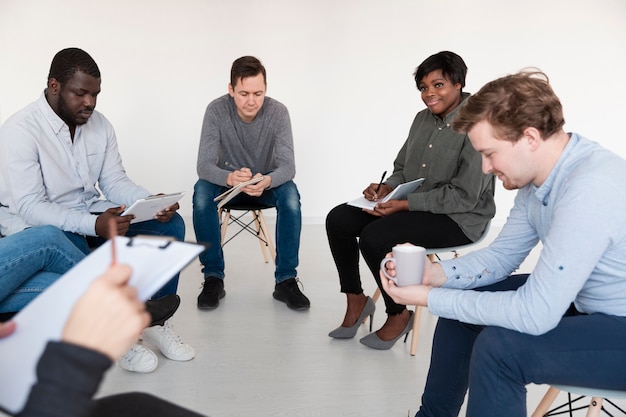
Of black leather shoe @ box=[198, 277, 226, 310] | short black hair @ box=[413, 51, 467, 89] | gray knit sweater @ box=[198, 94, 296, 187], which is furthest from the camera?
gray knit sweater @ box=[198, 94, 296, 187]

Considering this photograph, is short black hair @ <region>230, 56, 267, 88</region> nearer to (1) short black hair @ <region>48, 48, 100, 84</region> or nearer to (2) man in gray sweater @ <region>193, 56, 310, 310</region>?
(2) man in gray sweater @ <region>193, 56, 310, 310</region>

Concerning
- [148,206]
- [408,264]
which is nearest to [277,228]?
Answer: [148,206]

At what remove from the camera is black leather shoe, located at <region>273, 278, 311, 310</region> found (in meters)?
2.90

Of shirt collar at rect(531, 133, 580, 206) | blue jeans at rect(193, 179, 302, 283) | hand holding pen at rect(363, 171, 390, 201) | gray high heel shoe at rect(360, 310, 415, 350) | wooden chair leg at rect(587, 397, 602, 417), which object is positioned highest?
shirt collar at rect(531, 133, 580, 206)

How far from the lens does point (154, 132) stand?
460 cm

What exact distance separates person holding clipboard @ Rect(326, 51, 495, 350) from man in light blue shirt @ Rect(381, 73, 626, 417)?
783 mm

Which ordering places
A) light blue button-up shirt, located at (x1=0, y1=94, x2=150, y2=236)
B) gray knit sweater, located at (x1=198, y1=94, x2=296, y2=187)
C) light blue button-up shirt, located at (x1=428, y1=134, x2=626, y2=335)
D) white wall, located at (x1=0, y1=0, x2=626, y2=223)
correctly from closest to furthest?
light blue button-up shirt, located at (x1=428, y1=134, x2=626, y2=335), light blue button-up shirt, located at (x1=0, y1=94, x2=150, y2=236), gray knit sweater, located at (x1=198, y1=94, x2=296, y2=187), white wall, located at (x1=0, y1=0, x2=626, y2=223)

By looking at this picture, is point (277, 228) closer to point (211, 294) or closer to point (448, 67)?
point (211, 294)

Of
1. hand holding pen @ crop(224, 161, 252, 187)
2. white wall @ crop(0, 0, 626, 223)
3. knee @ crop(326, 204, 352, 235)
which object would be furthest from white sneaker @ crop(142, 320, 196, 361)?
white wall @ crop(0, 0, 626, 223)

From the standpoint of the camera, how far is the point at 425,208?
7.91 ft

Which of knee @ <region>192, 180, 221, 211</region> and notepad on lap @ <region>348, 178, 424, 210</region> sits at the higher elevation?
notepad on lap @ <region>348, 178, 424, 210</region>

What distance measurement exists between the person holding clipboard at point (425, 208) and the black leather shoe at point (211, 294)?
624 millimetres

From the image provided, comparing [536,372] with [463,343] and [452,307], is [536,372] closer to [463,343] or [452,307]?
[452,307]

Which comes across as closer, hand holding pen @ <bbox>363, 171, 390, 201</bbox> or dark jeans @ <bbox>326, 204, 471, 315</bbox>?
dark jeans @ <bbox>326, 204, 471, 315</bbox>
